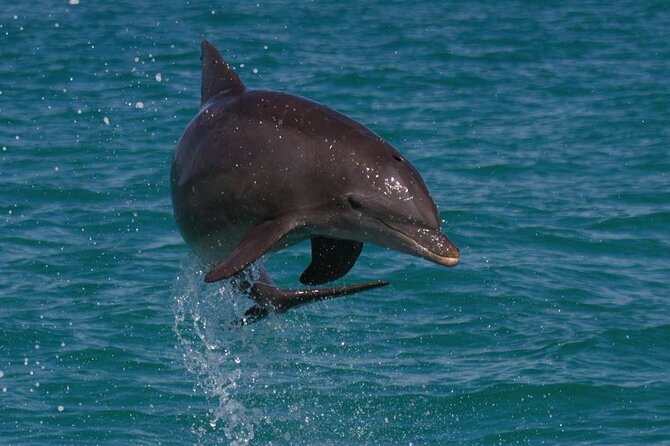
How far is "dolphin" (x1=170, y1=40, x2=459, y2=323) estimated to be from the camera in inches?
284

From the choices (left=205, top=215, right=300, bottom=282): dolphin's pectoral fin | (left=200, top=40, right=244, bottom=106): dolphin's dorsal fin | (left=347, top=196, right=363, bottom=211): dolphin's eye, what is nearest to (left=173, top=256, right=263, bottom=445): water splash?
(left=200, top=40, right=244, bottom=106): dolphin's dorsal fin

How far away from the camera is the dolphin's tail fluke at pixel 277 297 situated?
7.99 metres

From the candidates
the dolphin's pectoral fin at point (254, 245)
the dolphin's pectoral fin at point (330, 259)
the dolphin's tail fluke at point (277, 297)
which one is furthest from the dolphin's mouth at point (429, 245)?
the dolphin's pectoral fin at point (330, 259)

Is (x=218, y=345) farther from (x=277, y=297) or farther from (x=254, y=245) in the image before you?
(x=254, y=245)

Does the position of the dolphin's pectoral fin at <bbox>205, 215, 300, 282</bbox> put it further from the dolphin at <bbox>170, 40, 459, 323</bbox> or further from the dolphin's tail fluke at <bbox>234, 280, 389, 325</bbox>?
the dolphin's tail fluke at <bbox>234, 280, 389, 325</bbox>

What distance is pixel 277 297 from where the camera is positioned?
330 inches

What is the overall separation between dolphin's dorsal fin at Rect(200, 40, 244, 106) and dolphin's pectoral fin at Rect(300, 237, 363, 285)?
1070mm

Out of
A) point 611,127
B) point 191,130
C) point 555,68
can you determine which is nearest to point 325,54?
point 555,68

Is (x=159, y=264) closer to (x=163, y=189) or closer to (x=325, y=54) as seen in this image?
(x=163, y=189)

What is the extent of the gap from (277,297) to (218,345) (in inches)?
209

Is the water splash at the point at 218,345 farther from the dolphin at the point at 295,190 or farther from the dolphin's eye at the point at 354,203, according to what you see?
the dolphin's eye at the point at 354,203

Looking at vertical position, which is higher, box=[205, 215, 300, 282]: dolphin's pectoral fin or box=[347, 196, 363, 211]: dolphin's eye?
box=[347, 196, 363, 211]: dolphin's eye

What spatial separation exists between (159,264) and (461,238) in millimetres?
3744

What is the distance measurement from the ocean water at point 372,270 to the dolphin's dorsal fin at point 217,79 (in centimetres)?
153
